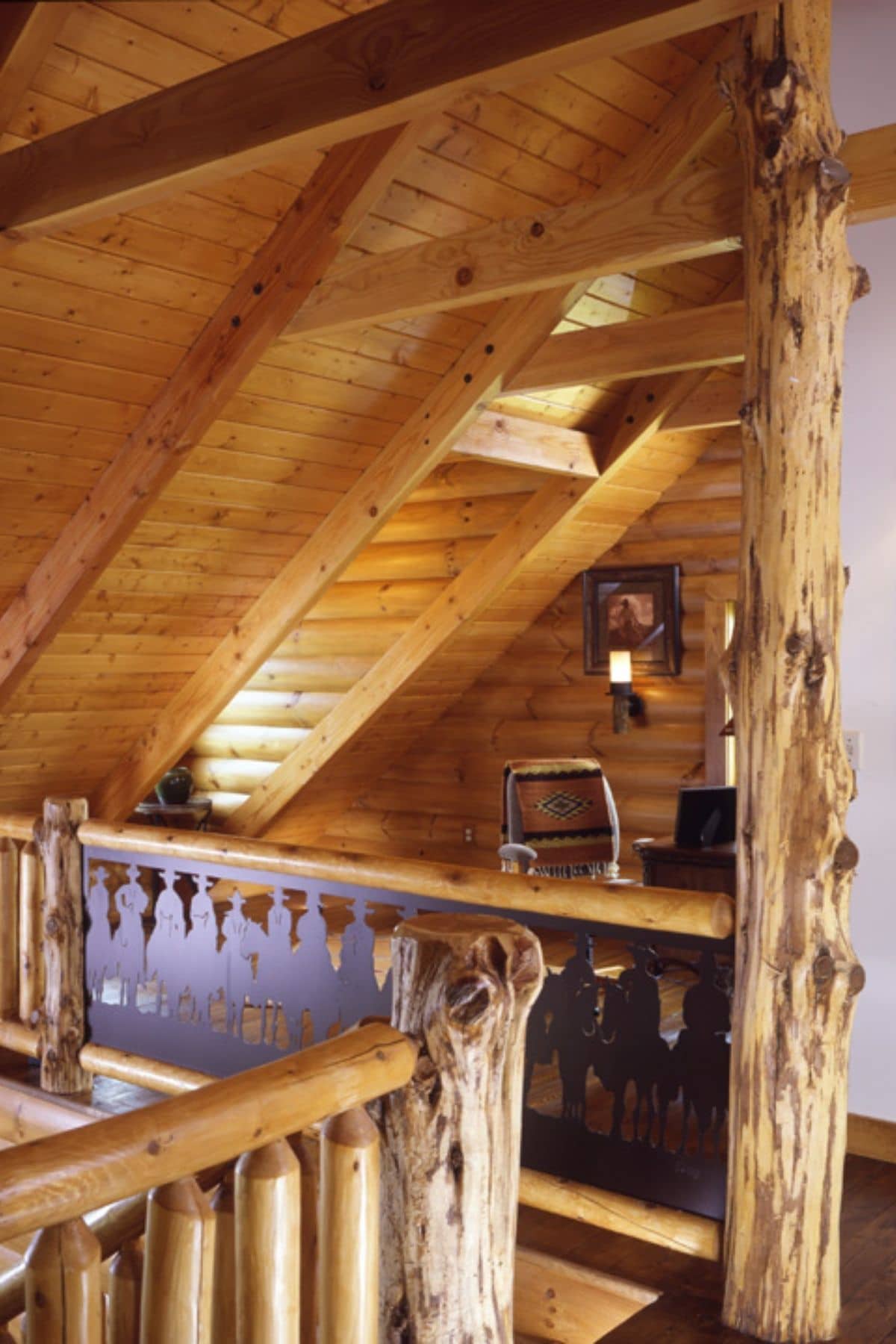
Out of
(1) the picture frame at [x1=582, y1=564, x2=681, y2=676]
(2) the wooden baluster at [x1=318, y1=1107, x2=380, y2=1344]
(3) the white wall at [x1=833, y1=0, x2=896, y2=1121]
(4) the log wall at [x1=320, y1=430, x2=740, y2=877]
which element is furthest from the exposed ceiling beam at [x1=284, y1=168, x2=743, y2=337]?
(1) the picture frame at [x1=582, y1=564, x2=681, y2=676]

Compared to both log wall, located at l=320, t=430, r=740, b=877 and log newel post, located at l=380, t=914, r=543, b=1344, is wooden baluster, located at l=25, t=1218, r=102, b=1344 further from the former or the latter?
log wall, located at l=320, t=430, r=740, b=877

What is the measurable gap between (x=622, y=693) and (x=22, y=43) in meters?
4.61

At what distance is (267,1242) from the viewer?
172cm

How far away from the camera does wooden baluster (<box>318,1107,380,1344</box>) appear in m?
1.84

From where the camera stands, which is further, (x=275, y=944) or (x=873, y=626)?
(x=275, y=944)

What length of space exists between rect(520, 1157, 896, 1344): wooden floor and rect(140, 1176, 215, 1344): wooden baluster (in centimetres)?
141

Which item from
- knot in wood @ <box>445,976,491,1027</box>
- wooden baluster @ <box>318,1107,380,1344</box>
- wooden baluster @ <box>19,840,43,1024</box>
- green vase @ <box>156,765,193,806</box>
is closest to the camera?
wooden baluster @ <box>318,1107,380,1344</box>

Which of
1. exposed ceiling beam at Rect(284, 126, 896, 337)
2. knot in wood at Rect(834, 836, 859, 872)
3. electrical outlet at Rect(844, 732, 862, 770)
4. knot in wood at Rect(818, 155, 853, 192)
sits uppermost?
exposed ceiling beam at Rect(284, 126, 896, 337)

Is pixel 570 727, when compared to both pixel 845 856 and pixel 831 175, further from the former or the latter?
pixel 831 175

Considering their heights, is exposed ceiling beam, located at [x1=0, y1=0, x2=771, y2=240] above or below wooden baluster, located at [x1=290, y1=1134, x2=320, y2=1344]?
above

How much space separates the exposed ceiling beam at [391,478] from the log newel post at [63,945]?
1438mm

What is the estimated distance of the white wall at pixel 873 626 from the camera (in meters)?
3.57

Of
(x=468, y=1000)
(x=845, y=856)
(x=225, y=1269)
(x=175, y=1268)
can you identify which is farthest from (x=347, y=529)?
(x=175, y=1268)

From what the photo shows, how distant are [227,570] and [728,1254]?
10.7 ft
